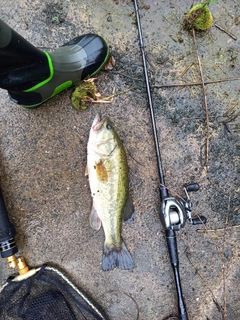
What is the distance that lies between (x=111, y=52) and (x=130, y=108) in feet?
1.95

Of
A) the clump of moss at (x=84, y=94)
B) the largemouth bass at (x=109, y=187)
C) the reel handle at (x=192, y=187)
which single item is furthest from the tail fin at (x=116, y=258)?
the clump of moss at (x=84, y=94)

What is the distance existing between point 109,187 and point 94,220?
436 mm

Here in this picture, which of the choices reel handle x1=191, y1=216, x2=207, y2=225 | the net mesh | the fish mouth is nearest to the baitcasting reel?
reel handle x1=191, y1=216, x2=207, y2=225

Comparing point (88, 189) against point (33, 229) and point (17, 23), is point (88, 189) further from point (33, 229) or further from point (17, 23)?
point (17, 23)

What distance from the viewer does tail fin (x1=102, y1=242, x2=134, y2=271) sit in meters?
2.92

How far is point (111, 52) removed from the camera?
118 inches

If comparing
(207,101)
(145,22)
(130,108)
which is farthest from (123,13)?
(207,101)

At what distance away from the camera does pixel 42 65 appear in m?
2.41

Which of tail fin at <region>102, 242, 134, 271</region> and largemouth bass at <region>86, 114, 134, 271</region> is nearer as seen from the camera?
largemouth bass at <region>86, 114, 134, 271</region>

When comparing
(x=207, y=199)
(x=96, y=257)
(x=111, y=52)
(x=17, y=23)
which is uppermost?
(x=17, y=23)

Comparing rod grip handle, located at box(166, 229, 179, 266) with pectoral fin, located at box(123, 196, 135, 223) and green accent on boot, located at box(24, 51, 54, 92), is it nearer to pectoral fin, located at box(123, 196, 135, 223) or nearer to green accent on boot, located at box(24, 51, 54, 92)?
pectoral fin, located at box(123, 196, 135, 223)

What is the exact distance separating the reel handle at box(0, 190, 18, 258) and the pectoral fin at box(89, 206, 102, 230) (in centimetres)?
75

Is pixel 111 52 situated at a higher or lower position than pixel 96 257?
higher

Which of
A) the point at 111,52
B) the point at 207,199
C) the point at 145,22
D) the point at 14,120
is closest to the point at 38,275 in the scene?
the point at 14,120
